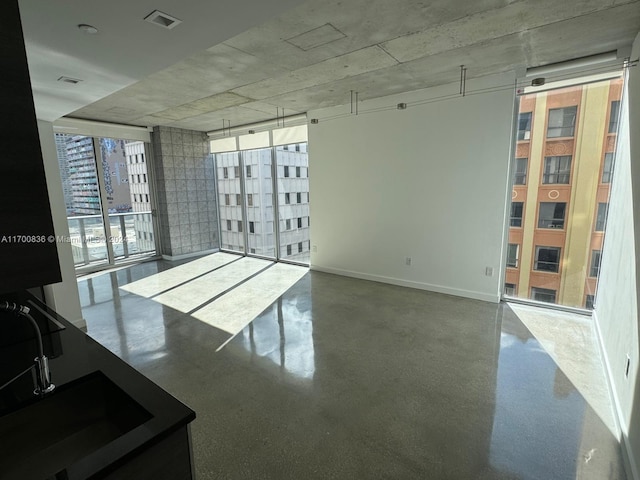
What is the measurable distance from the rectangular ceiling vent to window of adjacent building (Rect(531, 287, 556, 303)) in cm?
458

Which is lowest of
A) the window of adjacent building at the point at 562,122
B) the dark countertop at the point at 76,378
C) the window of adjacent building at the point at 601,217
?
the dark countertop at the point at 76,378

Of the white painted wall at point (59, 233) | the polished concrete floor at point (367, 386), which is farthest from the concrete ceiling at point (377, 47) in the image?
the polished concrete floor at point (367, 386)

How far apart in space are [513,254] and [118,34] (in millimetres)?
4446

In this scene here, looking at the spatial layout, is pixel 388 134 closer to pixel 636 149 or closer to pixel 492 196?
pixel 492 196

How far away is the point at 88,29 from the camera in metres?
1.53

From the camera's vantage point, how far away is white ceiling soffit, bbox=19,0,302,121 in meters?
1.40

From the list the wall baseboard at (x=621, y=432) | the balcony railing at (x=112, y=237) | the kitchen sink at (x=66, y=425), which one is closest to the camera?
the kitchen sink at (x=66, y=425)

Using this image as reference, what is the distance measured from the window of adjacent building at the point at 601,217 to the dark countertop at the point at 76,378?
14.3ft

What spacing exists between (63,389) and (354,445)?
158 centimetres

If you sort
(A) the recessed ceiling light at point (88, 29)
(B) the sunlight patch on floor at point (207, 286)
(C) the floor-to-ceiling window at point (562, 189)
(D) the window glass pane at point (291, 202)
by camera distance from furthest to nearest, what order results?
(D) the window glass pane at point (291, 202) → (B) the sunlight patch on floor at point (207, 286) → (C) the floor-to-ceiling window at point (562, 189) → (A) the recessed ceiling light at point (88, 29)

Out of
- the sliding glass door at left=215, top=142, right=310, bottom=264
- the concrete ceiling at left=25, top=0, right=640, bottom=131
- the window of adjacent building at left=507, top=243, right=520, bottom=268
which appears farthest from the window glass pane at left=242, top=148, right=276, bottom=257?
the window of adjacent building at left=507, top=243, right=520, bottom=268

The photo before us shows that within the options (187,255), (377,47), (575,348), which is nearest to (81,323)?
(187,255)

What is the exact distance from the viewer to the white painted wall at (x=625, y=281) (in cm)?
194

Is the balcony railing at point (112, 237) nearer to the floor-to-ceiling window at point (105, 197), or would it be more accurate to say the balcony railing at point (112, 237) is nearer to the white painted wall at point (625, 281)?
the floor-to-ceiling window at point (105, 197)
